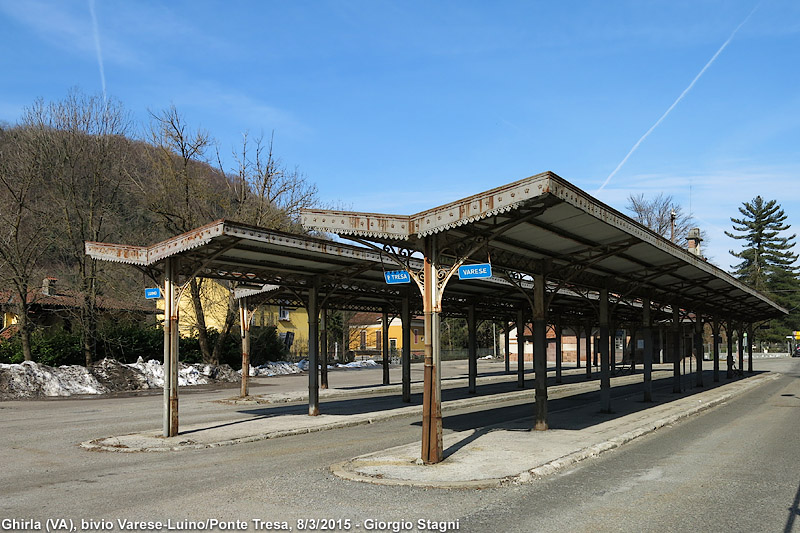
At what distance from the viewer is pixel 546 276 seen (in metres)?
16.2

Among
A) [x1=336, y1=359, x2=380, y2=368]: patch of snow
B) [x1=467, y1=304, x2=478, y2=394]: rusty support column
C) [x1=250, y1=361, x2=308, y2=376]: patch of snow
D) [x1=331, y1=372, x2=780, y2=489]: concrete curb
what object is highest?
[x1=467, y1=304, x2=478, y2=394]: rusty support column

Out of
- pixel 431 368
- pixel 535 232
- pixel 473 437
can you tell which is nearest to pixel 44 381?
pixel 473 437

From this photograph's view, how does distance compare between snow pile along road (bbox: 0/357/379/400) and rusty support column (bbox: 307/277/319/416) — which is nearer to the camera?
rusty support column (bbox: 307/277/319/416)

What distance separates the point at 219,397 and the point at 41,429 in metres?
11.2

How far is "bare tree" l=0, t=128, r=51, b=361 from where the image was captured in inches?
1153

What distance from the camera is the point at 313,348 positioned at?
19.6 metres

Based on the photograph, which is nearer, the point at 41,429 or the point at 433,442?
the point at 433,442

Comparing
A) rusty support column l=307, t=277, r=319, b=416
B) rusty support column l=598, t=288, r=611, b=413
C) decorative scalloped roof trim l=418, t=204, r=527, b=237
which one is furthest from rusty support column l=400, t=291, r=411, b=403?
decorative scalloped roof trim l=418, t=204, r=527, b=237

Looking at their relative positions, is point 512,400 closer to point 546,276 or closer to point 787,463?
point 546,276

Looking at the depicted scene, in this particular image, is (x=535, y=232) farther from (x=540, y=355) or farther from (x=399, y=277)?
(x=540, y=355)

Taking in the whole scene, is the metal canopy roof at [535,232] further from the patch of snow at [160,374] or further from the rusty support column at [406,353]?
the patch of snow at [160,374]

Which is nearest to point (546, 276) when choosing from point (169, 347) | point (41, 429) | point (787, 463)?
point (787, 463)

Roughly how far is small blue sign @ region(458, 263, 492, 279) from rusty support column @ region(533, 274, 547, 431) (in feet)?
15.2

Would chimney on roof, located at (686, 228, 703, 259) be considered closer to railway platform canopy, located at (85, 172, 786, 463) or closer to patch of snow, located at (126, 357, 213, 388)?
railway platform canopy, located at (85, 172, 786, 463)
